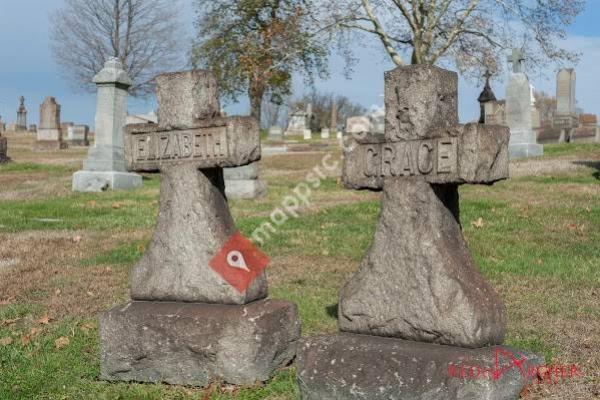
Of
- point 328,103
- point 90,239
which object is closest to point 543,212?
point 90,239

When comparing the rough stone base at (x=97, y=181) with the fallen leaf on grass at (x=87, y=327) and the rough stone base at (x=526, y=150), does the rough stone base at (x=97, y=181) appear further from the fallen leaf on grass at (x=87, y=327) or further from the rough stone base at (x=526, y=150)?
the rough stone base at (x=526, y=150)

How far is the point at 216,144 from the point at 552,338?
2.65 metres

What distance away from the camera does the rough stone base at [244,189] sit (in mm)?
12656

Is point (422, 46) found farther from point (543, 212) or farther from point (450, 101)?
point (450, 101)

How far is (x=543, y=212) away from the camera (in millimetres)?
9742

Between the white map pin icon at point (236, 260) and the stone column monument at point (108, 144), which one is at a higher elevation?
the stone column monument at point (108, 144)

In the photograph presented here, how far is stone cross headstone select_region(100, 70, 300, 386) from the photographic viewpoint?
4.28 m

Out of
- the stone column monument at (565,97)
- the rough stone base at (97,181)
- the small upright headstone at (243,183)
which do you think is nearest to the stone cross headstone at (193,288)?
the small upright headstone at (243,183)

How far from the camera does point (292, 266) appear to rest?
284 inches

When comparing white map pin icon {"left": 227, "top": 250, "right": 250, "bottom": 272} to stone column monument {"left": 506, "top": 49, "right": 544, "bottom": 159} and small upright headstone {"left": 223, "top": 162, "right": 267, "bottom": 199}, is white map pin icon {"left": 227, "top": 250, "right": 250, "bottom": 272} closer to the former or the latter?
small upright headstone {"left": 223, "top": 162, "right": 267, "bottom": 199}

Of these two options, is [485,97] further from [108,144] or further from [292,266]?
[292,266]

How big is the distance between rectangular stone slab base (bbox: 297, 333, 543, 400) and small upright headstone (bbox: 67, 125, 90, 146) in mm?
35401

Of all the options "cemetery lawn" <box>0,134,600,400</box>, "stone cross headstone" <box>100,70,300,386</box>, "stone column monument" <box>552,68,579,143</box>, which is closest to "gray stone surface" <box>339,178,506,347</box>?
"cemetery lawn" <box>0,134,600,400</box>

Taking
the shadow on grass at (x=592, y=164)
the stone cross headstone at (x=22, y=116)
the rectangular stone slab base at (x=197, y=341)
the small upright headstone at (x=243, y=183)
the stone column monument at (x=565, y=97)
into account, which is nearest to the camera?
the rectangular stone slab base at (x=197, y=341)
